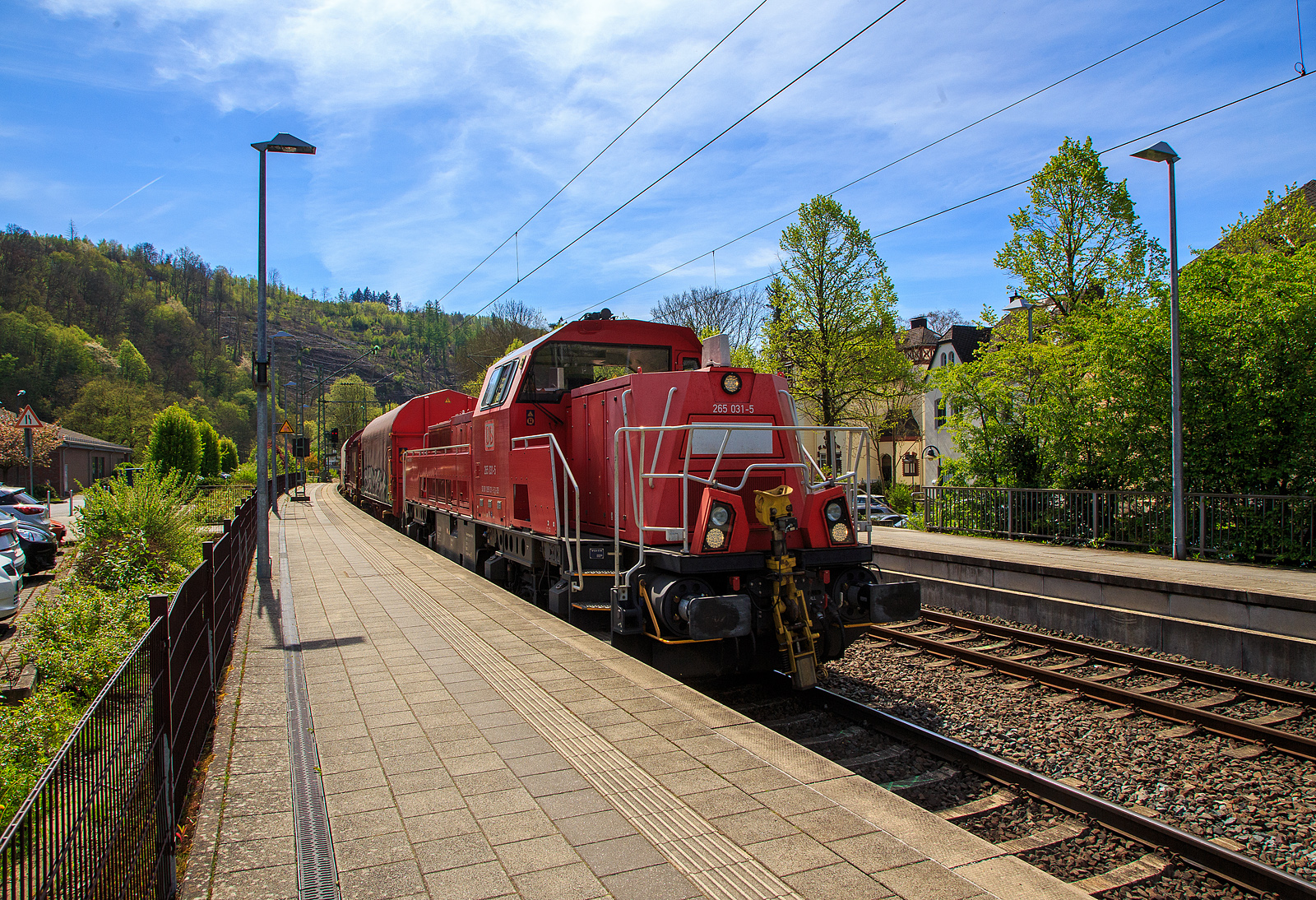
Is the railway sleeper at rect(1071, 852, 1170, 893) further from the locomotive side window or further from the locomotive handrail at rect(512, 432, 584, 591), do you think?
the locomotive side window

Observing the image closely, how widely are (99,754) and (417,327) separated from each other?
528 ft

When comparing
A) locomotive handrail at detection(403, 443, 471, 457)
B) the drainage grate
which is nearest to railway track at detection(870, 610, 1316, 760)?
the drainage grate

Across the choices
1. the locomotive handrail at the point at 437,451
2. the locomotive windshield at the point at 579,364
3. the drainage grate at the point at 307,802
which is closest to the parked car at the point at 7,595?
the drainage grate at the point at 307,802

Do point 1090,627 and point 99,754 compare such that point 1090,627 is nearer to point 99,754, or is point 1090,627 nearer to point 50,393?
point 99,754

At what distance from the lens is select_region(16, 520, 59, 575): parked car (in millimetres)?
15000

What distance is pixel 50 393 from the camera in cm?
7662

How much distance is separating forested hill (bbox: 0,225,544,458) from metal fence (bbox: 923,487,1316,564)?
83.4 ft

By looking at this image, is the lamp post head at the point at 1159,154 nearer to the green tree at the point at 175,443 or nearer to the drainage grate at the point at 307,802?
the drainage grate at the point at 307,802

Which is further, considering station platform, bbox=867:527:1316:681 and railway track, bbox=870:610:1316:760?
station platform, bbox=867:527:1316:681

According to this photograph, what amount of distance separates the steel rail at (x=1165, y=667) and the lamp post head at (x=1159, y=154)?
862 cm

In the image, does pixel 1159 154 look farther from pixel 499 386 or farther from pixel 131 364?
pixel 131 364

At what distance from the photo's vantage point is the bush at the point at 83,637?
5.66 meters

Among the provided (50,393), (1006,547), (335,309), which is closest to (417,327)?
(335,309)

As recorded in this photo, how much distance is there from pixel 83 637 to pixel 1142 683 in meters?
9.66
